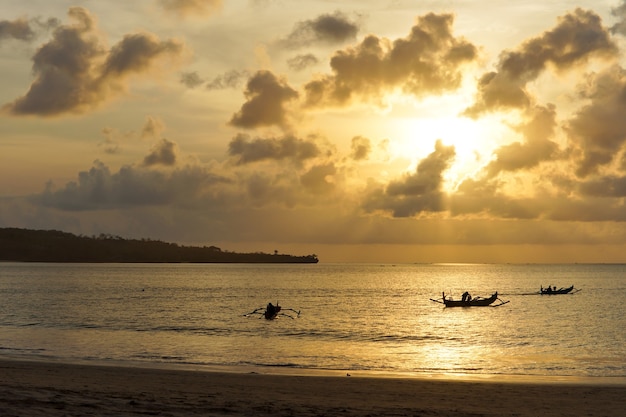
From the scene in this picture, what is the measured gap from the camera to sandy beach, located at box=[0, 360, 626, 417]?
836 inches

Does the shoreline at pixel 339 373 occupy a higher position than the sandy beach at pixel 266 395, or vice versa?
the sandy beach at pixel 266 395

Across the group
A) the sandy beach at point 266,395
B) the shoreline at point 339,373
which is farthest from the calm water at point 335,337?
the sandy beach at point 266,395

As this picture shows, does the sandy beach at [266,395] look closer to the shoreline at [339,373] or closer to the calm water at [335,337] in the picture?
the shoreline at [339,373]

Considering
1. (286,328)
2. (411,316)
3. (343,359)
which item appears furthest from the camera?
(411,316)

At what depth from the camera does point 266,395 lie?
86.9ft

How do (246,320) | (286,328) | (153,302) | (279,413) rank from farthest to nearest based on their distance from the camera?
(153,302) → (246,320) → (286,328) → (279,413)

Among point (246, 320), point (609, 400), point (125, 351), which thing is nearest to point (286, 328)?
point (246, 320)

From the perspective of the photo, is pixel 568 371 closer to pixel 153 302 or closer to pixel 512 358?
pixel 512 358

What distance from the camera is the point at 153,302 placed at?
11538 cm

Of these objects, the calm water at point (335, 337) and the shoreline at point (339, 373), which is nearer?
the shoreline at point (339, 373)

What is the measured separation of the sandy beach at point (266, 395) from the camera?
21.2 metres

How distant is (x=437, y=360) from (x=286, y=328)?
2634 centimetres

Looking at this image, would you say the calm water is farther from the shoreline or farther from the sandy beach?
the sandy beach

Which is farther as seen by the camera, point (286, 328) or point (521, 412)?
point (286, 328)
